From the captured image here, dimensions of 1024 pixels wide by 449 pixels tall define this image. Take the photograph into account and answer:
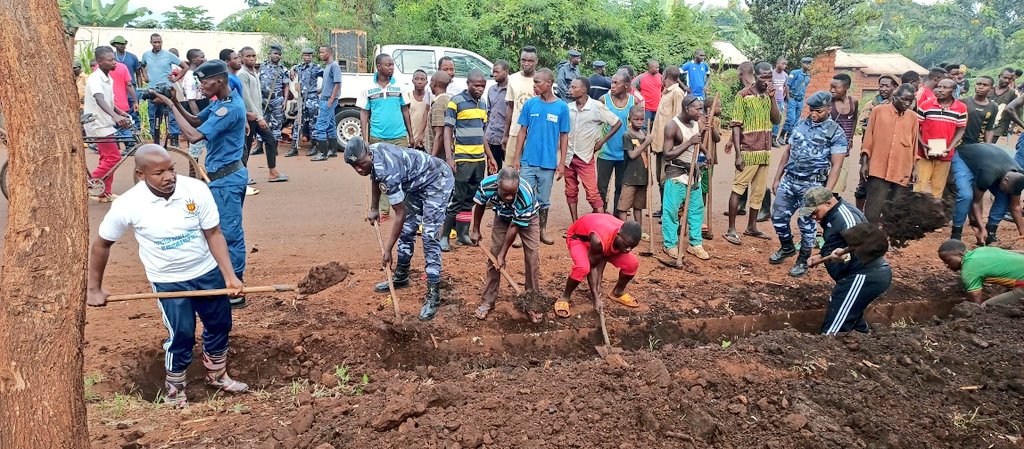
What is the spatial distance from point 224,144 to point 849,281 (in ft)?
15.9

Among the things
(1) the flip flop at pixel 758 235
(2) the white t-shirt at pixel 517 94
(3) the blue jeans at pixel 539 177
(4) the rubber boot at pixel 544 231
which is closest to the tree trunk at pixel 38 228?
(3) the blue jeans at pixel 539 177

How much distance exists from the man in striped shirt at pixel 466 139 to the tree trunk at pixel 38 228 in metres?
4.56

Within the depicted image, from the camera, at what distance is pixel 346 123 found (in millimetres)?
12586

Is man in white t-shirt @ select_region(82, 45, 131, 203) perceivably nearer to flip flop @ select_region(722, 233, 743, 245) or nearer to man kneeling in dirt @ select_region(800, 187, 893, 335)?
flip flop @ select_region(722, 233, 743, 245)

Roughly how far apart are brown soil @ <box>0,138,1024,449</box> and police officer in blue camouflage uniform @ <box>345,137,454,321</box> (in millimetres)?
377

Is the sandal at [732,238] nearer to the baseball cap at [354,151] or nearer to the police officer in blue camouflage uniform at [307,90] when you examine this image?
the baseball cap at [354,151]

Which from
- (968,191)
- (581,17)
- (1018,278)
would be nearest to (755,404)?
(1018,278)

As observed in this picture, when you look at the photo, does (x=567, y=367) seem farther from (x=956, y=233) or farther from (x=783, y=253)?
(x=956, y=233)

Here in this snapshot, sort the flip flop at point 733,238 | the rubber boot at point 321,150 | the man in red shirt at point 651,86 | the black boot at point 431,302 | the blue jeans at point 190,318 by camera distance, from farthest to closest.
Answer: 1. the rubber boot at point 321,150
2. the man in red shirt at point 651,86
3. the flip flop at point 733,238
4. the black boot at point 431,302
5. the blue jeans at point 190,318

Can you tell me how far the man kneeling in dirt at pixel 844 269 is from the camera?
17.8 feet

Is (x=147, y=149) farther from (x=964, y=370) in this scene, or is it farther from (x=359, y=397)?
(x=964, y=370)

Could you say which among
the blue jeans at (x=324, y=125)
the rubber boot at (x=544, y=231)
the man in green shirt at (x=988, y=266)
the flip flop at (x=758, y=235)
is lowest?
the flip flop at (x=758, y=235)

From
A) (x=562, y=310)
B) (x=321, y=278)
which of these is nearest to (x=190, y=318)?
(x=321, y=278)

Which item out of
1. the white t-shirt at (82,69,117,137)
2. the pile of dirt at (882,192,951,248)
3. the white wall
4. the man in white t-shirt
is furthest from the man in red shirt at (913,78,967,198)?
the white wall
